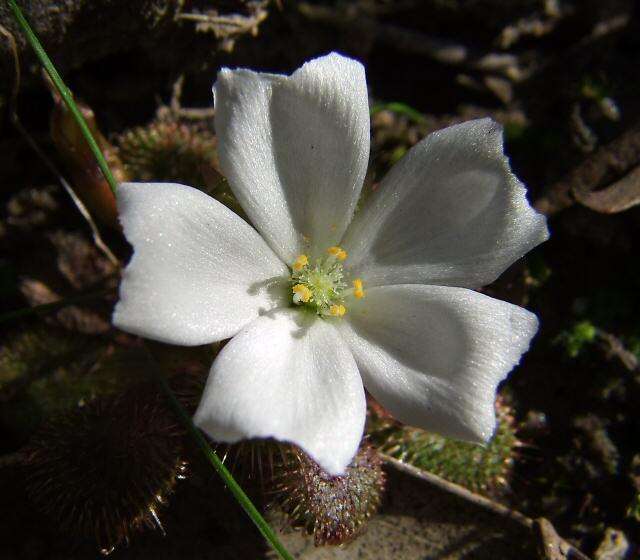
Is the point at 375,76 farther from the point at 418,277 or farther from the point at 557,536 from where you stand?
the point at 557,536

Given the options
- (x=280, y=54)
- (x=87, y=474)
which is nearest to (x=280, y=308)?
(x=87, y=474)

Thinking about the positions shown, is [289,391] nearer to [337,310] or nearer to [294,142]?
[337,310]

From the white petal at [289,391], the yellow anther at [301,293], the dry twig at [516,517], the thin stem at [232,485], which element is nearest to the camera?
the white petal at [289,391]

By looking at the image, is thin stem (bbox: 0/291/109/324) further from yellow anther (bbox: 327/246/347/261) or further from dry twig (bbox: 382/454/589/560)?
dry twig (bbox: 382/454/589/560)

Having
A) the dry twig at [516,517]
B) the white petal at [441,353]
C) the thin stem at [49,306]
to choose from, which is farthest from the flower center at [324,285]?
the thin stem at [49,306]

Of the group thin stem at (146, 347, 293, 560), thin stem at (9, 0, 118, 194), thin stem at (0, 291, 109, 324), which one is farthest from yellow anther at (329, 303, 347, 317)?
thin stem at (0, 291, 109, 324)

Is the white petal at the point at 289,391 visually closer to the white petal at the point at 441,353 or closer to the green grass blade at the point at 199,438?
the white petal at the point at 441,353
